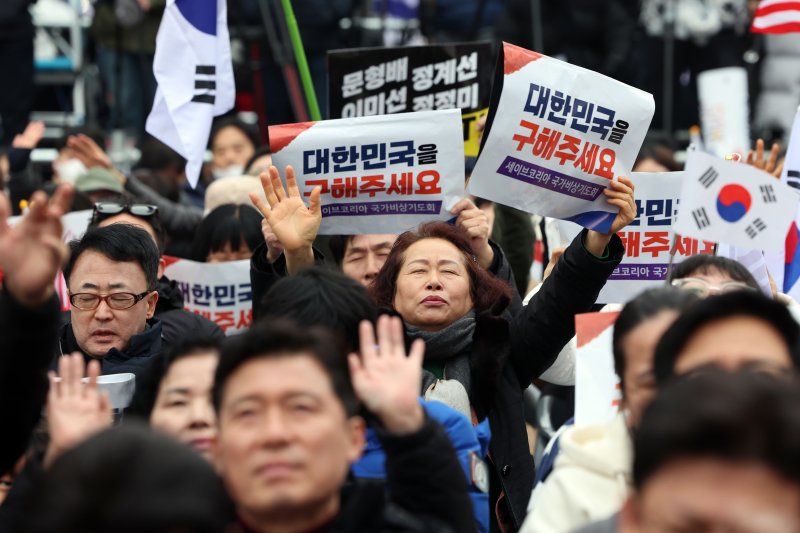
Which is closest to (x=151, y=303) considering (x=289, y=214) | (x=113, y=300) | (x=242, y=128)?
(x=113, y=300)

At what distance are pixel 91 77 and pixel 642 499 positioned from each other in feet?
34.3

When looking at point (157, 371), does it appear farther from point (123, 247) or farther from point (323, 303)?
point (123, 247)

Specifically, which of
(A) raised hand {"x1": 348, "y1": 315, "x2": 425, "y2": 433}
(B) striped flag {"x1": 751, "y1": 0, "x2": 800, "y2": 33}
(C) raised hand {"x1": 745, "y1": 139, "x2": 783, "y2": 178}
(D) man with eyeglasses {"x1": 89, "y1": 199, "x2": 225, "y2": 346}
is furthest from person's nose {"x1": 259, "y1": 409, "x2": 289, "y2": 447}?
(B) striped flag {"x1": 751, "y1": 0, "x2": 800, "y2": 33}

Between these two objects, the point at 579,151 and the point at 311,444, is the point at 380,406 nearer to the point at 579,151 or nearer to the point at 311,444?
the point at 311,444

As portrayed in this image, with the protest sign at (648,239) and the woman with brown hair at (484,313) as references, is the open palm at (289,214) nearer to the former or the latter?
the woman with brown hair at (484,313)

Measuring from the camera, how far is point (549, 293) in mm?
5164

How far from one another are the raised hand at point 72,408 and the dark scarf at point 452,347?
1.43 m

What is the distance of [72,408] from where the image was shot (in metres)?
3.71

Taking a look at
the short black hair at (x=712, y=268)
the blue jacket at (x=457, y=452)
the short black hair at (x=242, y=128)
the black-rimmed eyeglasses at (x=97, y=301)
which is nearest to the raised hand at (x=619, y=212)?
the short black hair at (x=712, y=268)

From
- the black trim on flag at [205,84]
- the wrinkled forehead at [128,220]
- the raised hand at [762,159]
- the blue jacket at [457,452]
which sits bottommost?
the blue jacket at [457,452]

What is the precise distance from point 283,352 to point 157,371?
35.6 inches

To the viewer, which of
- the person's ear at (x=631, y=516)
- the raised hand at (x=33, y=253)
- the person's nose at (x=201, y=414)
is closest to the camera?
the person's ear at (x=631, y=516)

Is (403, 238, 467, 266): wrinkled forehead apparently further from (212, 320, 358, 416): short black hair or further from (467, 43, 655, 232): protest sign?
(212, 320, 358, 416): short black hair

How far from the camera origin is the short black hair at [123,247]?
5578 mm
